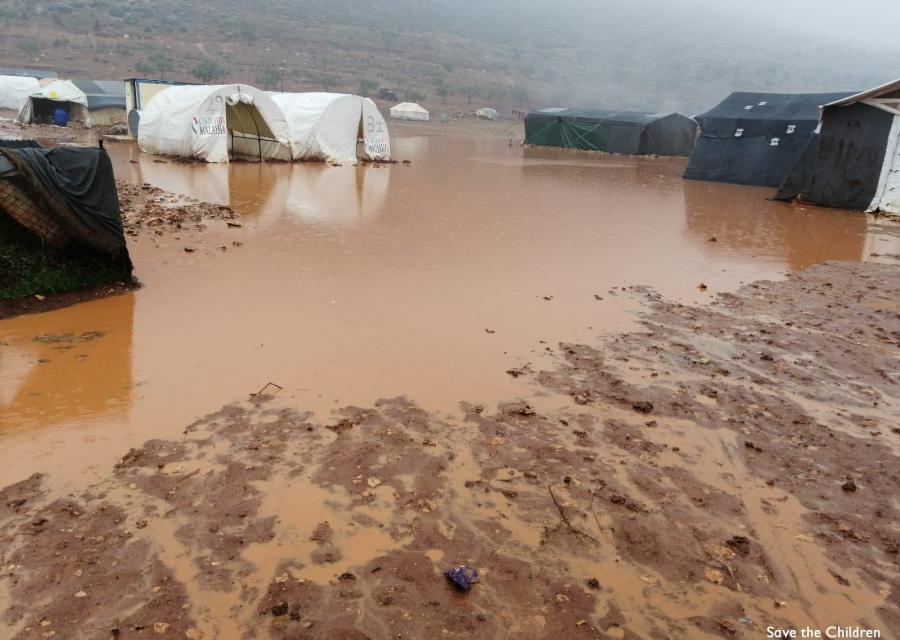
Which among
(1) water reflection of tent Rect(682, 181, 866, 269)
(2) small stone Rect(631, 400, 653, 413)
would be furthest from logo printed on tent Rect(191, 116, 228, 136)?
(2) small stone Rect(631, 400, 653, 413)

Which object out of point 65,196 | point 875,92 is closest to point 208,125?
point 65,196

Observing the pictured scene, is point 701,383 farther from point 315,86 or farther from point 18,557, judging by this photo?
point 315,86

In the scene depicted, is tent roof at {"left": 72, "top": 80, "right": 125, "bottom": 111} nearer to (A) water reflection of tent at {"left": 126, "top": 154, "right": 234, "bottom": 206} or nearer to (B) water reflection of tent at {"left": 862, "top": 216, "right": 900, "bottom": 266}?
(A) water reflection of tent at {"left": 126, "top": 154, "right": 234, "bottom": 206}

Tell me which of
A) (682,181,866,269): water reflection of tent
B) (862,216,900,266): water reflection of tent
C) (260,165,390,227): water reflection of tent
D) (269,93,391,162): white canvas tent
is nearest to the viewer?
(862,216,900,266): water reflection of tent

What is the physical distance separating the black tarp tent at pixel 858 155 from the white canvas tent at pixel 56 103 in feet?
101

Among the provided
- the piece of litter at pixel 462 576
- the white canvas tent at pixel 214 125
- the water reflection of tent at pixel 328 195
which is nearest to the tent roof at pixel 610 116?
the water reflection of tent at pixel 328 195

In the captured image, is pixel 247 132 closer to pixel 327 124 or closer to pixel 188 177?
pixel 327 124

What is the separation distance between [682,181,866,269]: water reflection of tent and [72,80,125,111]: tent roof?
27276mm

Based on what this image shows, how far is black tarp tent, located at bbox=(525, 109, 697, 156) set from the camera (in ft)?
106

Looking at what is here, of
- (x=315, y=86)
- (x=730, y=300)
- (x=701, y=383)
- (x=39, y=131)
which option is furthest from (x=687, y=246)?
(x=315, y=86)

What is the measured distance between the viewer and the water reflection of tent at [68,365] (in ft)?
14.1

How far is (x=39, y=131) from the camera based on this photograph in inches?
1078

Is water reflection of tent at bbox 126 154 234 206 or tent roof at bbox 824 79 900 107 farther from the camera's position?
tent roof at bbox 824 79 900 107

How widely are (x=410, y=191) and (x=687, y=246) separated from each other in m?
7.00
